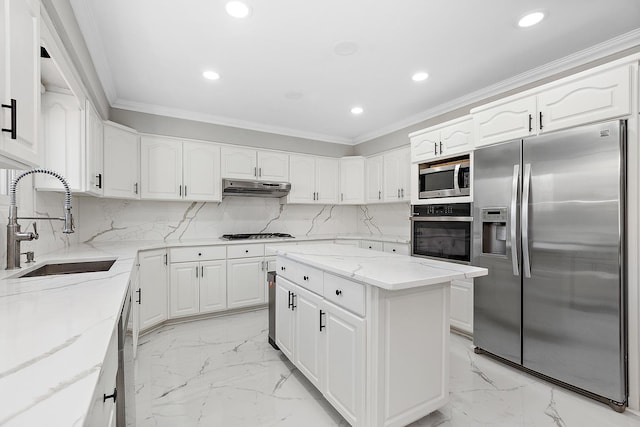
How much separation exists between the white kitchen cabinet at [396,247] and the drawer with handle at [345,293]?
6.75 ft

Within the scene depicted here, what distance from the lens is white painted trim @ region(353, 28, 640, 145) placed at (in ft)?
7.32

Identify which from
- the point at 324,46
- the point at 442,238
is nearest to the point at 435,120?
the point at 442,238

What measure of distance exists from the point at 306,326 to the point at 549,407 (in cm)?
164

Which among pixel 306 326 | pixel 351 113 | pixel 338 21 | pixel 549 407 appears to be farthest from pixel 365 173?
pixel 549 407

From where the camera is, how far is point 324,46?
92.7 inches

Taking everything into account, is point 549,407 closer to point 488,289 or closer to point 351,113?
point 488,289

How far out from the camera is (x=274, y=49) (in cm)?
240

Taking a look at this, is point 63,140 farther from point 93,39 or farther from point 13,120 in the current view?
point 13,120

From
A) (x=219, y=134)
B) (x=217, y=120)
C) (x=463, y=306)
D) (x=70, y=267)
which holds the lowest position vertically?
(x=463, y=306)

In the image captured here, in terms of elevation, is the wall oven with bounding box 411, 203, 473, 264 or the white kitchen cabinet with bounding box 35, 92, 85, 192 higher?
→ the white kitchen cabinet with bounding box 35, 92, 85, 192

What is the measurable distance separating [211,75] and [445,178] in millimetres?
2494

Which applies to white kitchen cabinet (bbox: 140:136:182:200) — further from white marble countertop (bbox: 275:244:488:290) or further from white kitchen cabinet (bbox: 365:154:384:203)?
white kitchen cabinet (bbox: 365:154:384:203)

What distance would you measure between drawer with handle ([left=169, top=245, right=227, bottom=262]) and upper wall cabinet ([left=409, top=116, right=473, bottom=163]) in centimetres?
251

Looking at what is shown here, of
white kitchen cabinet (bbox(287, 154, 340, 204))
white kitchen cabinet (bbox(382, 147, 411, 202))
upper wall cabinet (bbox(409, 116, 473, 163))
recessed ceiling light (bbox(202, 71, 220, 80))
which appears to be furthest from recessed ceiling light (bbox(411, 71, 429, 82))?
white kitchen cabinet (bbox(287, 154, 340, 204))
